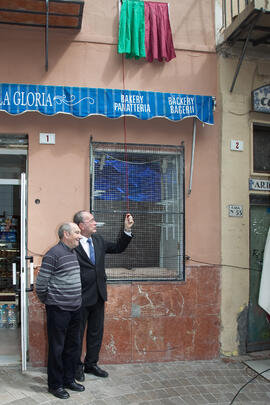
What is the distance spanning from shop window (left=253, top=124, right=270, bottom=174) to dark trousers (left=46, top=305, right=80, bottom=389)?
3442mm

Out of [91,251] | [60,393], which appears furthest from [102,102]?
[60,393]

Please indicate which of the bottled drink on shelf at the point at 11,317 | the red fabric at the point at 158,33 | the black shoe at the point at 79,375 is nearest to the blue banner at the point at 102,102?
the red fabric at the point at 158,33

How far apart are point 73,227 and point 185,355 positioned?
8.37ft

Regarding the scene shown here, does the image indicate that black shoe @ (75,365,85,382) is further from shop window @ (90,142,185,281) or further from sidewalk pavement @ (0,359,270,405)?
shop window @ (90,142,185,281)

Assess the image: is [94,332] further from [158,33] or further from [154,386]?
[158,33]

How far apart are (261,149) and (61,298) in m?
3.73

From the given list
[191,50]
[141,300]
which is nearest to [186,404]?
[141,300]

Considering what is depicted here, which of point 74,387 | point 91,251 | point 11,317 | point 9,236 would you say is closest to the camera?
point 74,387

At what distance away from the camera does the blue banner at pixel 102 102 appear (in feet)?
17.2

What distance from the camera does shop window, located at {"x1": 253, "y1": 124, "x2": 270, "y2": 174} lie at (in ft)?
20.5

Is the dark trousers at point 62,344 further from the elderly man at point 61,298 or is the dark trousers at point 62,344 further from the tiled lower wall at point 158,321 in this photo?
the tiled lower wall at point 158,321

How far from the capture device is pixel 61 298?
4305 millimetres

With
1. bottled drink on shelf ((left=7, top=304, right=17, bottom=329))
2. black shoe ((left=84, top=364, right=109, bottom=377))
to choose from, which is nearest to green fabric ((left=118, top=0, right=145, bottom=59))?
black shoe ((left=84, top=364, right=109, bottom=377))

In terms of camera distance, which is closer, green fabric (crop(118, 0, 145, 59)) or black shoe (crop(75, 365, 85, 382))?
black shoe (crop(75, 365, 85, 382))
